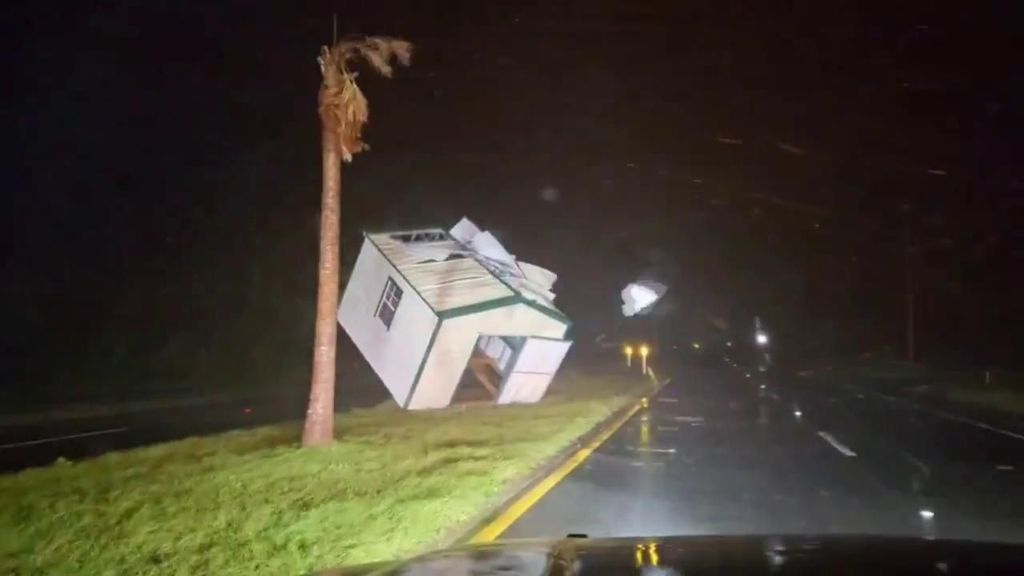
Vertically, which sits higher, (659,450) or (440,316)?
(440,316)

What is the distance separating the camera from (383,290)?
86.6ft

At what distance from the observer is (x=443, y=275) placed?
2598 cm

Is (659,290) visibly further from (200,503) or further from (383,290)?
(200,503)

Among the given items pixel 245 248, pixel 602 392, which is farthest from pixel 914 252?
pixel 245 248

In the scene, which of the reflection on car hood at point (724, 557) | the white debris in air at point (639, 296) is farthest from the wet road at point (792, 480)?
the white debris in air at point (639, 296)

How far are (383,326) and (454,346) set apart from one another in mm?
2138

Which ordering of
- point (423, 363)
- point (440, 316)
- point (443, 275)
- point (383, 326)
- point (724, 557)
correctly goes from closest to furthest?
point (724, 557)
point (440, 316)
point (423, 363)
point (443, 275)
point (383, 326)

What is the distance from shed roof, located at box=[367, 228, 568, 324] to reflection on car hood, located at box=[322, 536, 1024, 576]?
19047 millimetres

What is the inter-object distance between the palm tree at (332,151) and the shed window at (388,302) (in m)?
9.14

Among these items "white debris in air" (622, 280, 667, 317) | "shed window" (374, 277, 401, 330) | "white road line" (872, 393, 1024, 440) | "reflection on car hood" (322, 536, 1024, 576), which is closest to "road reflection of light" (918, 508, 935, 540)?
"reflection on car hood" (322, 536, 1024, 576)

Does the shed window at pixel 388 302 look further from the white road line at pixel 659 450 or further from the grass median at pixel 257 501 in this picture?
the white road line at pixel 659 450

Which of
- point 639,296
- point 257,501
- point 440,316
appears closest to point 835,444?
point 440,316

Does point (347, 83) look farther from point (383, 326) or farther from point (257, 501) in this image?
point (383, 326)

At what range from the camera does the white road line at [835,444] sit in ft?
58.9
